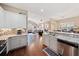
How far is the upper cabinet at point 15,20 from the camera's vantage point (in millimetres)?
4359

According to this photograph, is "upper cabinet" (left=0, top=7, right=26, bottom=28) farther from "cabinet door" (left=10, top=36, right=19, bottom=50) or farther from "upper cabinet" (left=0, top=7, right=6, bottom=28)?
"cabinet door" (left=10, top=36, right=19, bottom=50)

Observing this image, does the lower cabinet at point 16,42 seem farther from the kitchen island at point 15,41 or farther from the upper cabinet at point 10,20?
the upper cabinet at point 10,20

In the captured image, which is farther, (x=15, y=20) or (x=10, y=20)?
(x=15, y=20)

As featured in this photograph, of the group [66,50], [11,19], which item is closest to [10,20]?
[11,19]

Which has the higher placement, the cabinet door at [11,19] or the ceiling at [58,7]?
the ceiling at [58,7]

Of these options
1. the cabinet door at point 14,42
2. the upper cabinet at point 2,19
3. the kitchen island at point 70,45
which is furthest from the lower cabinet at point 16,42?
the kitchen island at point 70,45

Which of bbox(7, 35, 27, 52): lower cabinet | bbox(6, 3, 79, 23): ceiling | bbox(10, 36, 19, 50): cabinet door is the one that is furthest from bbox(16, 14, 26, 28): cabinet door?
bbox(10, 36, 19, 50): cabinet door

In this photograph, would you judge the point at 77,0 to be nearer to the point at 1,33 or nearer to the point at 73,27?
the point at 73,27

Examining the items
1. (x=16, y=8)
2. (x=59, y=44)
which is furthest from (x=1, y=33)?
(x=59, y=44)

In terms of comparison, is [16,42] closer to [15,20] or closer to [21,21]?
[15,20]

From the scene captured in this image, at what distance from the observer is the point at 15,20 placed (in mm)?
4832

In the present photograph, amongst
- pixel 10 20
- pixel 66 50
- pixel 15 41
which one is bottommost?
pixel 66 50

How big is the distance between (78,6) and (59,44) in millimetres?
1852

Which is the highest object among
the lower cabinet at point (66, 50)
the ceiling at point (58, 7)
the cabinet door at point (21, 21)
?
the ceiling at point (58, 7)
